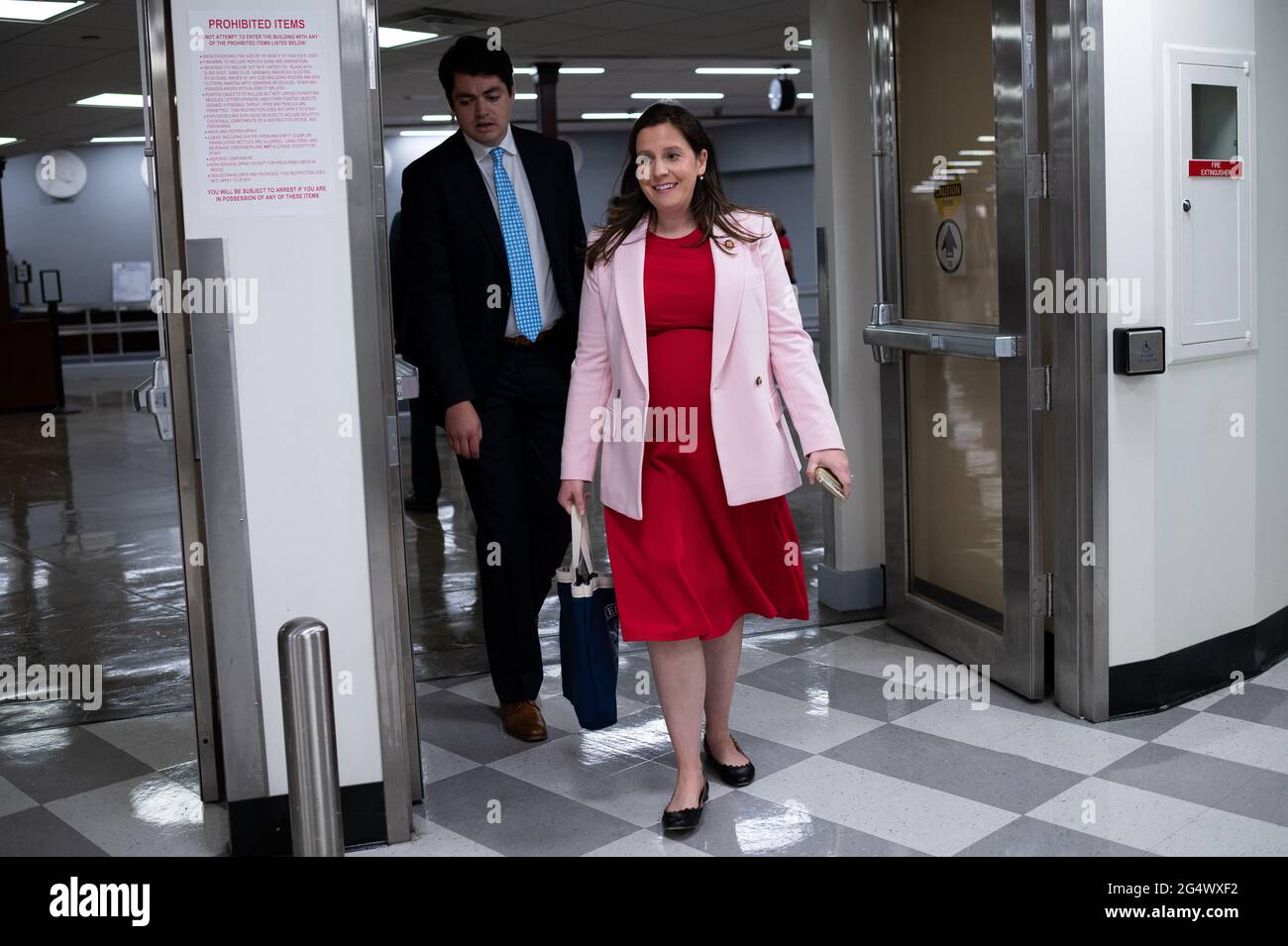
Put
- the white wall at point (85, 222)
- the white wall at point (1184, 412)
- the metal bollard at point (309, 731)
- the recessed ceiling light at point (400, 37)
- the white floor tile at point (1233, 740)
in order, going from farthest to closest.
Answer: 1. the white wall at point (85, 222)
2. the recessed ceiling light at point (400, 37)
3. the white wall at point (1184, 412)
4. the white floor tile at point (1233, 740)
5. the metal bollard at point (309, 731)

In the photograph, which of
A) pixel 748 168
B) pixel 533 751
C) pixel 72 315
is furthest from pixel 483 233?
pixel 748 168

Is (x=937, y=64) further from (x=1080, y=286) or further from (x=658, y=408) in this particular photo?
(x=658, y=408)

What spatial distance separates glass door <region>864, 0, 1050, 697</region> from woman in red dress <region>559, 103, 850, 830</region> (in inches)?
32.8

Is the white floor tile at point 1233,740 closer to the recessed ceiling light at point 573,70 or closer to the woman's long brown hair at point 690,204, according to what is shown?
the woman's long brown hair at point 690,204

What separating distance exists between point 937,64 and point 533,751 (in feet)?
7.47

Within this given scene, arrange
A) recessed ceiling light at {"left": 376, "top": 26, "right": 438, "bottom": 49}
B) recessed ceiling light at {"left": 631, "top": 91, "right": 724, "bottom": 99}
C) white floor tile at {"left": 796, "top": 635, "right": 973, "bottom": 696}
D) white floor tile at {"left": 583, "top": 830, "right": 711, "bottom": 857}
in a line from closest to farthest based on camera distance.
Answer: white floor tile at {"left": 583, "top": 830, "right": 711, "bottom": 857} < white floor tile at {"left": 796, "top": 635, "right": 973, "bottom": 696} < recessed ceiling light at {"left": 376, "top": 26, "right": 438, "bottom": 49} < recessed ceiling light at {"left": 631, "top": 91, "right": 724, "bottom": 99}

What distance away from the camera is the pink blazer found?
2773 millimetres

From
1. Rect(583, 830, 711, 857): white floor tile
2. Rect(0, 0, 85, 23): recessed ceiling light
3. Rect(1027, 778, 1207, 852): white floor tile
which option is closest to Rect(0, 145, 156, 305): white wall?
Rect(0, 0, 85, 23): recessed ceiling light

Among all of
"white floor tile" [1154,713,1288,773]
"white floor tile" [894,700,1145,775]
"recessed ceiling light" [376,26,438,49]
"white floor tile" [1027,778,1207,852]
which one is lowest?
"white floor tile" [1027,778,1207,852]

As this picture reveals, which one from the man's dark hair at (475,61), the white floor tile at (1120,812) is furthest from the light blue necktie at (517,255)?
the white floor tile at (1120,812)

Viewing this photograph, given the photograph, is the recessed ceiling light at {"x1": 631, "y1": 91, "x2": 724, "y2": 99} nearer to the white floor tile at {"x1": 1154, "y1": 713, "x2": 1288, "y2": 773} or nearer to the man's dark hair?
the man's dark hair

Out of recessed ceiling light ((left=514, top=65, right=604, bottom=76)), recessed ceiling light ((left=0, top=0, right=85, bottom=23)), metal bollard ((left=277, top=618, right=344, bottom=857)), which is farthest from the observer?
recessed ceiling light ((left=514, top=65, right=604, bottom=76))

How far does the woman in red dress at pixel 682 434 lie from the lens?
2.77 metres
